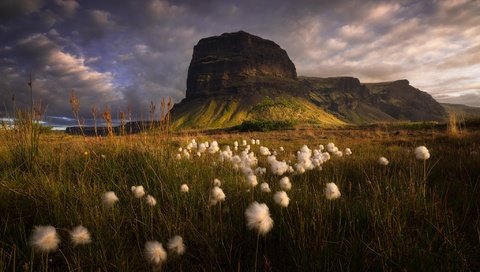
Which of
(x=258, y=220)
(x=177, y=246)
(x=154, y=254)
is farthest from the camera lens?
(x=177, y=246)

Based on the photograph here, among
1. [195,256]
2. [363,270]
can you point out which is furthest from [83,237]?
[363,270]

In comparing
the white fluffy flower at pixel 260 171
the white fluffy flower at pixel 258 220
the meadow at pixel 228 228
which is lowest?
the meadow at pixel 228 228

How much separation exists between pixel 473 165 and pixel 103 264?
6240mm

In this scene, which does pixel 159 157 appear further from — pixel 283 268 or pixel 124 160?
pixel 283 268

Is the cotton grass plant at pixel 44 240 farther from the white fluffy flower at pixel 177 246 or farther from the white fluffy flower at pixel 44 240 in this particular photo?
the white fluffy flower at pixel 177 246

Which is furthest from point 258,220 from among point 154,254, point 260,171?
point 260,171

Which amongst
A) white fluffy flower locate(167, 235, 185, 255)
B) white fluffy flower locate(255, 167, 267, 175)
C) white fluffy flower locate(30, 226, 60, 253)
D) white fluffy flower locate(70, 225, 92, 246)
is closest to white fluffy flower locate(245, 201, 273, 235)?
white fluffy flower locate(167, 235, 185, 255)

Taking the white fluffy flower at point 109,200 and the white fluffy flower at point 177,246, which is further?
the white fluffy flower at point 109,200

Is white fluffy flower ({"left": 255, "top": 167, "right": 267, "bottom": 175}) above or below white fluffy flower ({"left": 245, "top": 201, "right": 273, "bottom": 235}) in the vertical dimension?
below

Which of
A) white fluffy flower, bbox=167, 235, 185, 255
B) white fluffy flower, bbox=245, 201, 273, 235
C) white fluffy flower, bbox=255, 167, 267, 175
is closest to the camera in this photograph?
white fluffy flower, bbox=245, 201, 273, 235

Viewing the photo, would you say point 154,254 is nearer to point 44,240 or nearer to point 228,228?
point 44,240

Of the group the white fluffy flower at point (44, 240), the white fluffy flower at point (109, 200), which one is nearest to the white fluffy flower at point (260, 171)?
the white fluffy flower at point (109, 200)

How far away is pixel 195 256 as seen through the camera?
2.79 m

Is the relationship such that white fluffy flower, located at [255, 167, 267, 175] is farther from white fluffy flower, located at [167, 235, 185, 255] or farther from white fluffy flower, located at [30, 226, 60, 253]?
white fluffy flower, located at [30, 226, 60, 253]
